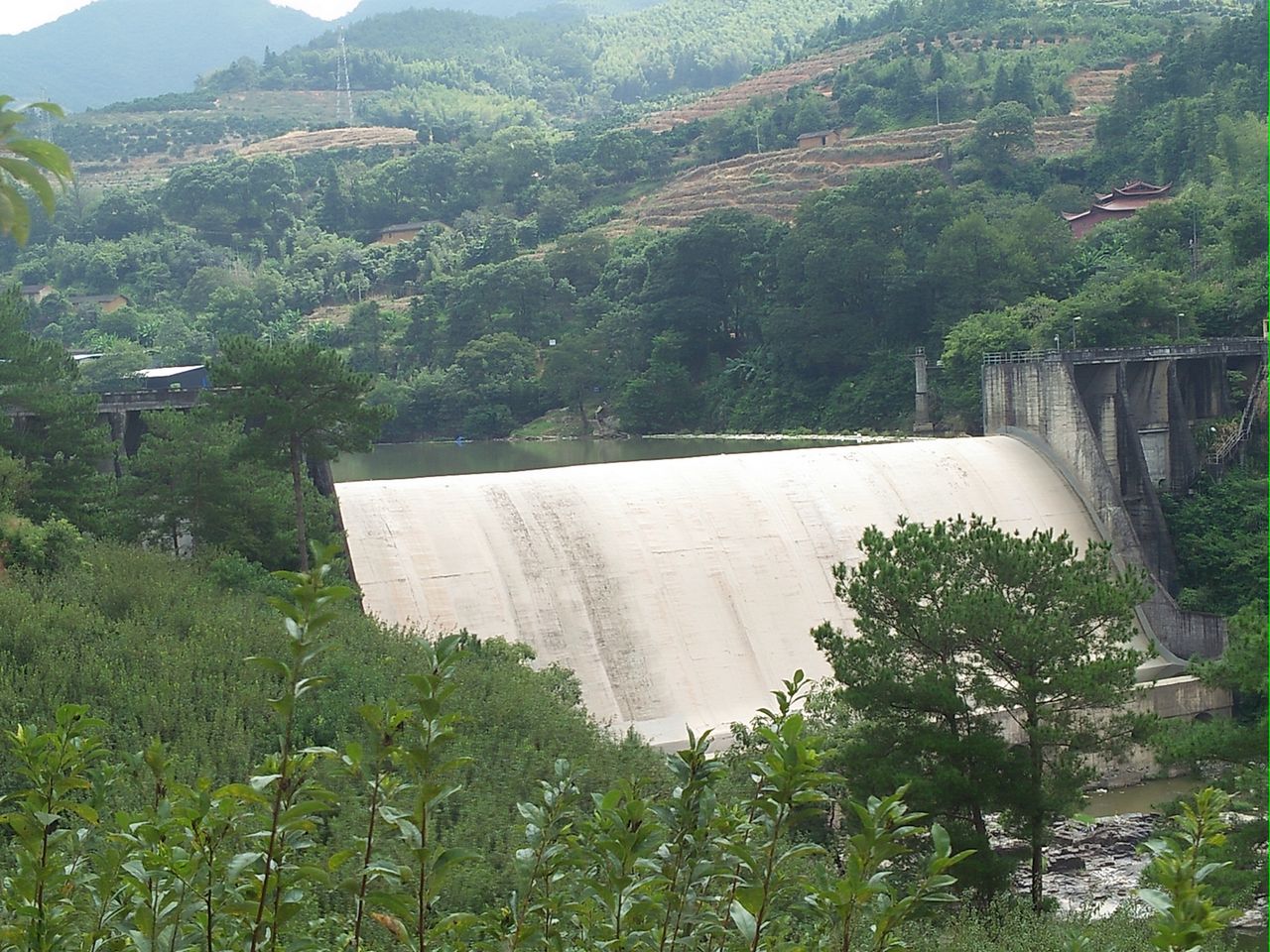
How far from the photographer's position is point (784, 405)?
152ft

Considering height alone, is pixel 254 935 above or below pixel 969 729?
above

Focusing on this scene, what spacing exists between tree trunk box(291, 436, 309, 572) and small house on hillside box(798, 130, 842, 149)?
52906mm

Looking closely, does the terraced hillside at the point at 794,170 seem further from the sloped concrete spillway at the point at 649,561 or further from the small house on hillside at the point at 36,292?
the sloped concrete spillway at the point at 649,561

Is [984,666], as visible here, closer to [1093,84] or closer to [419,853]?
[419,853]

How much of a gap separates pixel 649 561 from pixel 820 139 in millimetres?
50419

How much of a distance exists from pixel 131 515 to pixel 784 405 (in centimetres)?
2958

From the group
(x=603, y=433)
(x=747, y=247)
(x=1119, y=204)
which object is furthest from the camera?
(x=603, y=433)

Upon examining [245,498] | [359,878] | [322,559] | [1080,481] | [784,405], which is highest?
[322,559]

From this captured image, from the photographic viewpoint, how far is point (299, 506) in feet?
62.5

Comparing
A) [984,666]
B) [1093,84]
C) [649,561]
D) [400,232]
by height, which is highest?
[984,666]

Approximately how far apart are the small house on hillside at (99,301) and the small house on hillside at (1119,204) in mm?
41094

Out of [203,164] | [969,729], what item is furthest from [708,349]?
[203,164]

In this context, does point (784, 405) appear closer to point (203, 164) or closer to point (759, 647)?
point (759, 647)

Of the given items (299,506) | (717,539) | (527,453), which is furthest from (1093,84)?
(299,506)
